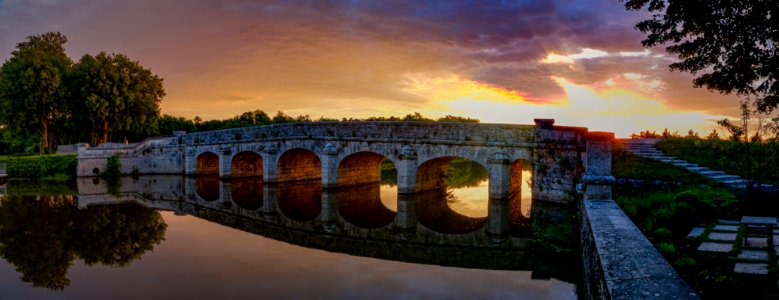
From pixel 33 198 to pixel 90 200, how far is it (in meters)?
3.30

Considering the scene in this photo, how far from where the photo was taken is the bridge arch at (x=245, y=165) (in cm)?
3289

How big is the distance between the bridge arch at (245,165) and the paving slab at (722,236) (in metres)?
27.8

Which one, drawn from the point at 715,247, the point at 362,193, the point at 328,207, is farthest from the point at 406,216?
the point at 715,247

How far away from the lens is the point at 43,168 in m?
37.2

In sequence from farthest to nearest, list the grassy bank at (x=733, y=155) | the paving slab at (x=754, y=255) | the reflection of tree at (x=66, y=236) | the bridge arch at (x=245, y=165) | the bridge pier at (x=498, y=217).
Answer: the bridge arch at (x=245, y=165) < the bridge pier at (x=498, y=217) < the reflection of tree at (x=66, y=236) < the grassy bank at (x=733, y=155) < the paving slab at (x=754, y=255)

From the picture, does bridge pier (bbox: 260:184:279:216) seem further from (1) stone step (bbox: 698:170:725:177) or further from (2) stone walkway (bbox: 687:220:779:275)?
(2) stone walkway (bbox: 687:220:779:275)

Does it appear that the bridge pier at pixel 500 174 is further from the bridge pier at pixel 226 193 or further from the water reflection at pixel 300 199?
the bridge pier at pixel 226 193

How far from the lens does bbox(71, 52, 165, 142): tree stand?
43.1 metres

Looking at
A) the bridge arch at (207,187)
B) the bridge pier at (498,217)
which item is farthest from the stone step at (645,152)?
the bridge arch at (207,187)

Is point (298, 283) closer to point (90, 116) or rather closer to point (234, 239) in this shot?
point (234, 239)

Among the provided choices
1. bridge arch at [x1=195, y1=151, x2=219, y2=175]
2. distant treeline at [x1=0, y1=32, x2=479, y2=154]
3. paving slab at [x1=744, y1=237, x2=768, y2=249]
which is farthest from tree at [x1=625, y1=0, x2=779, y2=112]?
distant treeline at [x1=0, y1=32, x2=479, y2=154]

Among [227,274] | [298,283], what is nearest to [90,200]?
[227,274]

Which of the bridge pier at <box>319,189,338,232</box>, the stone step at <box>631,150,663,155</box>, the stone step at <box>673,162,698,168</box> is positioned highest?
the stone step at <box>631,150,663,155</box>

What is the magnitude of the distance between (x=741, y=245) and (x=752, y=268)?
4.37 feet
